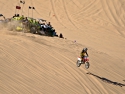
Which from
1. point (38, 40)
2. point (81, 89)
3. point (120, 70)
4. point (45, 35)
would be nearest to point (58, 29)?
point (45, 35)

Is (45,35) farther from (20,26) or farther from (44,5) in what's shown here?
(44,5)

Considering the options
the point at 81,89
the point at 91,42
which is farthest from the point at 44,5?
the point at 81,89

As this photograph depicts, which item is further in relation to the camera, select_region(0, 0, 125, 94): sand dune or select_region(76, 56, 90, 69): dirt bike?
select_region(76, 56, 90, 69): dirt bike

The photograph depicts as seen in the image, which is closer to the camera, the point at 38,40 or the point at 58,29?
the point at 38,40

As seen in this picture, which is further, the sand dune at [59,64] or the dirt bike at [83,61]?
the dirt bike at [83,61]

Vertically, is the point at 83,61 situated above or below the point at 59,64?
above

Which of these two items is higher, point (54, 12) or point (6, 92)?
point (54, 12)

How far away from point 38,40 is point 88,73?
4281 mm

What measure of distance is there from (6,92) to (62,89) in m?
2.51

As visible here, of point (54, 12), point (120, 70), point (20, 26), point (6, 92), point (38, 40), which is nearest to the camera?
point (6, 92)

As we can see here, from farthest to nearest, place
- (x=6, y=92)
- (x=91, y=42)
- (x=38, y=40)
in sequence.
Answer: (x=91, y=42) < (x=38, y=40) < (x=6, y=92)

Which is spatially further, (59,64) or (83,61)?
(59,64)

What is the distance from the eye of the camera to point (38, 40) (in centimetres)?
1744

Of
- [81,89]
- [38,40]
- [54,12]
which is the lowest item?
[81,89]
